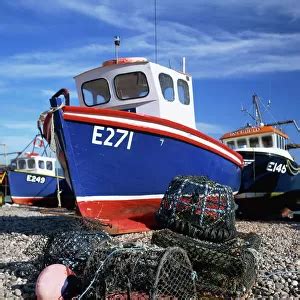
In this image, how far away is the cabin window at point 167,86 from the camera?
949 centimetres

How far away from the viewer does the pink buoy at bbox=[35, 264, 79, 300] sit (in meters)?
3.73

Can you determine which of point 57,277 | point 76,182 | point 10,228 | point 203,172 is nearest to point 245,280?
point 57,277

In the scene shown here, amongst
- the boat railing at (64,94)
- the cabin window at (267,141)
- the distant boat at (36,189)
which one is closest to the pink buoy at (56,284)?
the boat railing at (64,94)

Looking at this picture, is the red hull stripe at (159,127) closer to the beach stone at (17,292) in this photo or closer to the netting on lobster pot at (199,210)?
the netting on lobster pot at (199,210)

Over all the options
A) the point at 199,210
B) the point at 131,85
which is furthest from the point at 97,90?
the point at 199,210

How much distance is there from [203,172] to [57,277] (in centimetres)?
556

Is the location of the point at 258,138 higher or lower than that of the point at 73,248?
higher

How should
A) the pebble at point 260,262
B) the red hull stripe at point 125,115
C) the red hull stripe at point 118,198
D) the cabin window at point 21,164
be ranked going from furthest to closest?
the cabin window at point 21,164 → the red hull stripe at point 118,198 → the red hull stripe at point 125,115 → the pebble at point 260,262

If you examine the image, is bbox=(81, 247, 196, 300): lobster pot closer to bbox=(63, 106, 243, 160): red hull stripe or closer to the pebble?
the pebble

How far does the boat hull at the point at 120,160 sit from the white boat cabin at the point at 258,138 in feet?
Answer: 19.9

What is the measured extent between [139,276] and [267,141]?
452 inches

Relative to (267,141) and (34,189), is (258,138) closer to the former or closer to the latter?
(267,141)

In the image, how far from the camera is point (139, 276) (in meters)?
3.64

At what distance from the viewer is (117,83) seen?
31.3 ft
